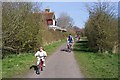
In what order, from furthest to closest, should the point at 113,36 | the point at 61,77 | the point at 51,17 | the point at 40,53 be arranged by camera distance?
the point at 51,17 < the point at 113,36 < the point at 40,53 < the point at 61,77

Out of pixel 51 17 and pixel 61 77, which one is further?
pixel 51 17

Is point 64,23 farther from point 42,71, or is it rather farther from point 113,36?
point 42,71

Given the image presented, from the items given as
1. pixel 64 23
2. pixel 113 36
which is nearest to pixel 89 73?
pixel 113 36

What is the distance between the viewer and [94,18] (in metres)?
30.5

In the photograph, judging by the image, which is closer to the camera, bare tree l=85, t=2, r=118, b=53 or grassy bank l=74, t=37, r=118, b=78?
grassy bank l=74, t=37, r=118, b=78

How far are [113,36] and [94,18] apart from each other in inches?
108

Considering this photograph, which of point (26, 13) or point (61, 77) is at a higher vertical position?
point (26, 13)

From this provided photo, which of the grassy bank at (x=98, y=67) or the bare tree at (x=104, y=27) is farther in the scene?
the bare tree at (x=104, y=27)

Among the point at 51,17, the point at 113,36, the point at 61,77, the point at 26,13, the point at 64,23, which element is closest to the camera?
the point at 61,77

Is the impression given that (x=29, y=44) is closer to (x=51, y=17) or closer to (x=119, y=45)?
(x=119, y=45)

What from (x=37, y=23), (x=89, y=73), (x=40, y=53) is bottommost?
(x=89, y=73)

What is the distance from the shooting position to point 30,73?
1469cm

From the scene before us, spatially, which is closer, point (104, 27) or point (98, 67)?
point (98, 67)

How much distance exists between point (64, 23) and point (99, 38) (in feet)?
264
